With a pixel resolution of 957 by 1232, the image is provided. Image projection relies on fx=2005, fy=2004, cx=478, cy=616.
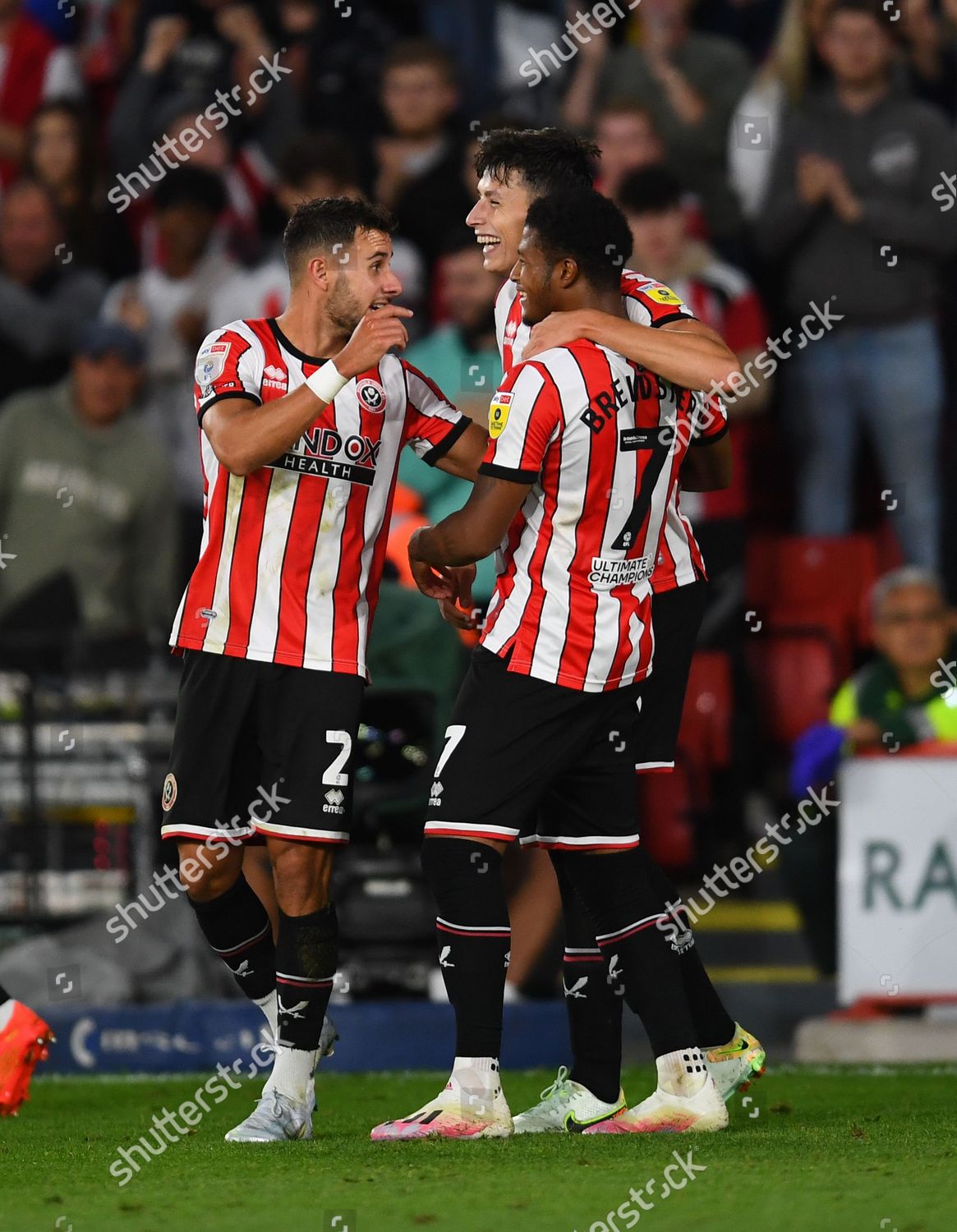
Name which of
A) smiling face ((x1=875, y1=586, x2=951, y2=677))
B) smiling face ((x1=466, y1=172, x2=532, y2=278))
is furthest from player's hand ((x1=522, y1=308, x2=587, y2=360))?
smiling face ((x1=875, y1=586, x2=951, y2=677))

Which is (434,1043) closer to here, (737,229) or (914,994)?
(914,994)

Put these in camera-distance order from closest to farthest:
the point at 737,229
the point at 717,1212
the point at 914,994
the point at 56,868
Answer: the point at 717,1212
the point at 914,994
the point at 56,868
the point at 737,229

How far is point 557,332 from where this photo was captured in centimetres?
446

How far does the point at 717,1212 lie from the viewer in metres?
3.50

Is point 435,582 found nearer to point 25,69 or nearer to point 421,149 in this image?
point 421,149

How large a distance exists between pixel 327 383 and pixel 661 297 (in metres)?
0.87

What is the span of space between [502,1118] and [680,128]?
6.58 metres

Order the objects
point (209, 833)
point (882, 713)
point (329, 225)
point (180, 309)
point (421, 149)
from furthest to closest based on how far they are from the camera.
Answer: point (421, 149), point (180, 309), point (882, 713), point (329, 225), point (209, 833)

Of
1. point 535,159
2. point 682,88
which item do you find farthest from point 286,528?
point 682,88

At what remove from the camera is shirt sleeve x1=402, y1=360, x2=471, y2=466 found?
4.95 metres

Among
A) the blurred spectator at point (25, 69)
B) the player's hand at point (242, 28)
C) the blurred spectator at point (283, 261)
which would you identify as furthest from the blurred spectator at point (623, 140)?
the blurred spectator at point (25, 69)

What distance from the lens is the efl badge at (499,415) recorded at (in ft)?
14.5

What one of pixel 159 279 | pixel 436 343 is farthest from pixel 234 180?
pixel 436 343

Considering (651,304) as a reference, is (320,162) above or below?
above
